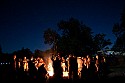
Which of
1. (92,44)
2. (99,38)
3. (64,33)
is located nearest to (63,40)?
(64,33)

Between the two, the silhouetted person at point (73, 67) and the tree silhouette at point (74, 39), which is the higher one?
the tree silhouette at point (74, 39)

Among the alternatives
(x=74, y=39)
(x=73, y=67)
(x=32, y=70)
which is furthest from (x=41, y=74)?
(x=74, y=39)

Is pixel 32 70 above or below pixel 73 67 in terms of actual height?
below

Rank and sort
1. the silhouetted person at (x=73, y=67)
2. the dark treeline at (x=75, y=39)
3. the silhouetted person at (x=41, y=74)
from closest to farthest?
the silhouetted person at (x=41, y=74), the silhouetted person at (x=73, y=67), the dark treeline at (x=75, y=39)

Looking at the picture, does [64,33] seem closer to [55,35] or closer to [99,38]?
[55,35]

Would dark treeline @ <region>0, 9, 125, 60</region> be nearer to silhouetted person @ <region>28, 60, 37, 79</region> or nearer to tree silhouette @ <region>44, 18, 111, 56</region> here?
tree silhouette @ <region>44, 18, 111, 56</region>

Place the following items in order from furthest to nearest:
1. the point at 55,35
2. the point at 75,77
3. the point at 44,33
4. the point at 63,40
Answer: the point at 44,33
the point at 55,35
the point at 63,40
the point at 75,77

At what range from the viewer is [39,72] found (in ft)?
73.4

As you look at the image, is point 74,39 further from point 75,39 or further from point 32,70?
point 32,70

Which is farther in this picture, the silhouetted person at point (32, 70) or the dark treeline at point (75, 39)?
the dark treeline at point (75, 39)

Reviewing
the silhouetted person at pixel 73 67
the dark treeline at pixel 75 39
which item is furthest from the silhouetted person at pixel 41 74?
the dark treeline at pixel 75 39

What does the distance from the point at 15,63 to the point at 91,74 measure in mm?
8891

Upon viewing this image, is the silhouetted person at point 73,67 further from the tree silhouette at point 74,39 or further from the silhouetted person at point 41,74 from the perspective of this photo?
the tree silhouette at point 74,39

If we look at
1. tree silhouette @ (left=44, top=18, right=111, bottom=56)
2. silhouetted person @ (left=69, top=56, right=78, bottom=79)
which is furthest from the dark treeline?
silhouetted person @ (left=69, top=56, right=78, bottom=79)
